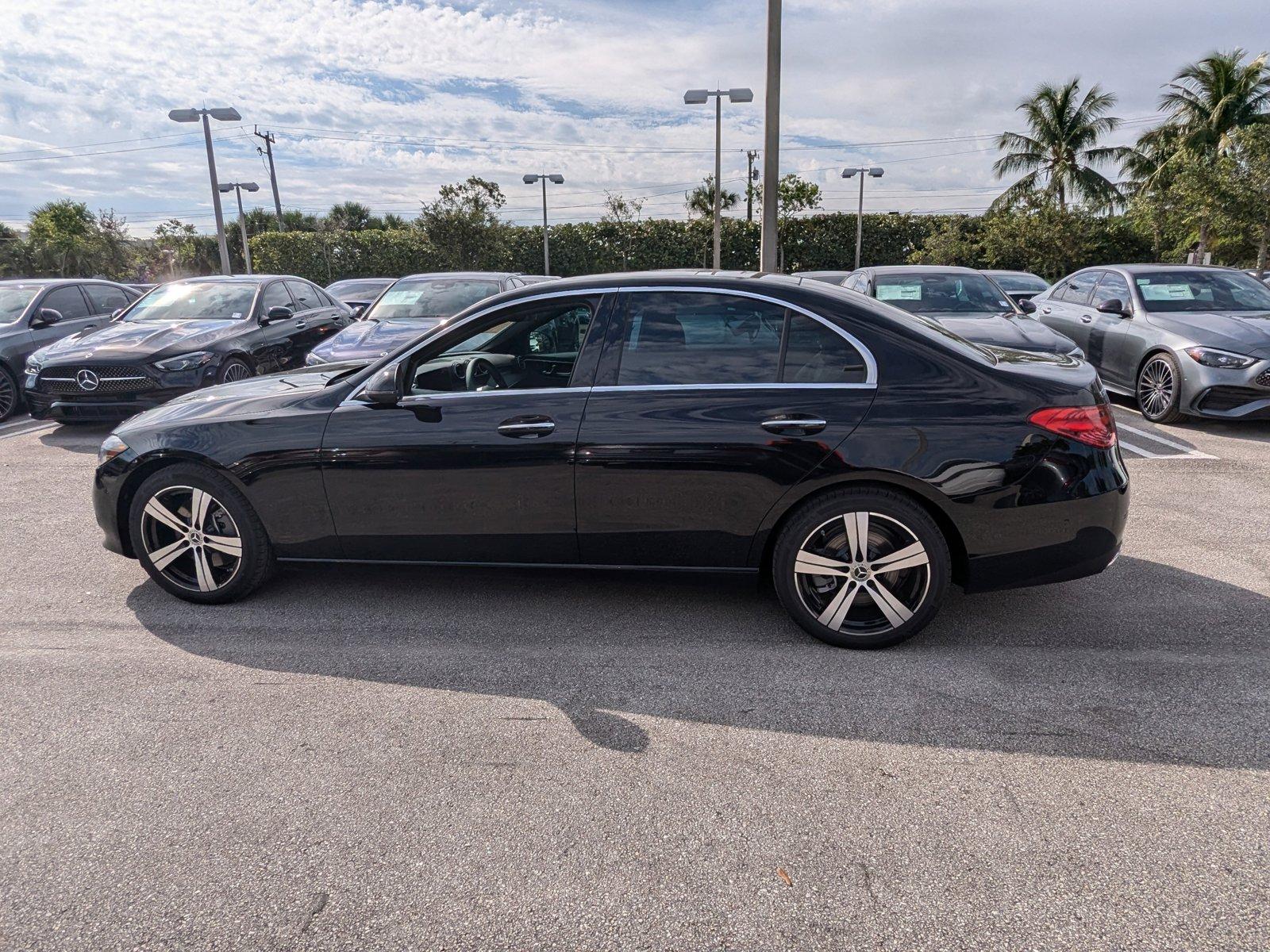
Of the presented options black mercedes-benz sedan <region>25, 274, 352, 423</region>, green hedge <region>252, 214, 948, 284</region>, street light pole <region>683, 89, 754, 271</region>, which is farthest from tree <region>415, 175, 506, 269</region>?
black mercedes-benz sedan <region>25, 274, 352, 423</region>

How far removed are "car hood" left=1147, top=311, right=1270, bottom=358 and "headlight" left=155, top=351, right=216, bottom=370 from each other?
366 inches

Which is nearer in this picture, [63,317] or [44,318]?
[44,318]

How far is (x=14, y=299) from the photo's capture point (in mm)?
10508

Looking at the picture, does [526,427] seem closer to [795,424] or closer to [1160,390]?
[795,424]

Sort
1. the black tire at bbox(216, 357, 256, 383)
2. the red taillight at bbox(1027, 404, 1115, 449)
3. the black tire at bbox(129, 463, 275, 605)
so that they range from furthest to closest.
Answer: the black tire at bbox(216, 357, 256, 383) → the black tire at bbox(129, 463, 275, 605) → the red taillight at bbox(1027, 404, 1115, 449)

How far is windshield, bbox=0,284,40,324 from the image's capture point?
10203mm

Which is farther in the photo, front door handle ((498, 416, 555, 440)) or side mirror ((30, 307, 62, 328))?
side mirror ((30, 307, 62, 328))

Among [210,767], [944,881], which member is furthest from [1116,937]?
[210,767]

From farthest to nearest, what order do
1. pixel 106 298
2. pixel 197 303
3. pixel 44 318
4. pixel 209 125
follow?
pixel 209 125
pixel 106 298
pixel 44 318
pixel 197 303

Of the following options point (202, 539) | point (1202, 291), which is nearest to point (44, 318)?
point (202, 539)

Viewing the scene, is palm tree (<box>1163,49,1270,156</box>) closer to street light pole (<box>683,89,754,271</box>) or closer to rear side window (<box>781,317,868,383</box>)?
street light pole (<box>683,89,754,271</box>)

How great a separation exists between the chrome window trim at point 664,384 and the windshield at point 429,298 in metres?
5.77

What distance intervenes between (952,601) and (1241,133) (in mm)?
24681

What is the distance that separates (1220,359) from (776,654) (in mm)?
6445
